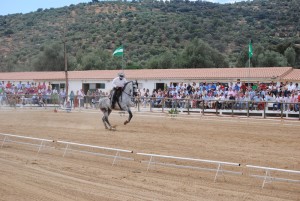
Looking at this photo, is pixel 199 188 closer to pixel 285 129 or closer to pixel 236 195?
pixel 236 195

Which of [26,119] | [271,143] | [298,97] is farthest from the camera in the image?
[26,119]

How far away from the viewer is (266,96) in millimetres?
27953

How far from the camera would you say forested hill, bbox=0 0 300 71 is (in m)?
61.7

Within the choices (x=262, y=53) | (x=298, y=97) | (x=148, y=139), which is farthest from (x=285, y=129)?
(x=262, y=53)

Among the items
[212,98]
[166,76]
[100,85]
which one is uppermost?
[166,76]

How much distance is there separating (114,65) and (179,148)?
5247cm

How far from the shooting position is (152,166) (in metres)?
13.3

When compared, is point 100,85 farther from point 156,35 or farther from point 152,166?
point 152,166

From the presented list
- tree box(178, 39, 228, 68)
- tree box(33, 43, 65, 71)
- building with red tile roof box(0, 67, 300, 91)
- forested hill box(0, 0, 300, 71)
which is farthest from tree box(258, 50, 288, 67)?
tree box(33, 43, 65, 71)

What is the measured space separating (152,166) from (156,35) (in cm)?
6641

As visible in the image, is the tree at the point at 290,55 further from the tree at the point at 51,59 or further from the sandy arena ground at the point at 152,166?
the sandy arena ground at the point at 152,166

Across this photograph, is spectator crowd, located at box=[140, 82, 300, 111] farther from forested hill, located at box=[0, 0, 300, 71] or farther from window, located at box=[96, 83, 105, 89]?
forested hill, located at box=[0, 0, 300, 71]

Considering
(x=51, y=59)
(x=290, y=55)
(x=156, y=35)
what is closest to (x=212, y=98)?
(x=290, y=55)

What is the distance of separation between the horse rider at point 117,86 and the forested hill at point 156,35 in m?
36.2
